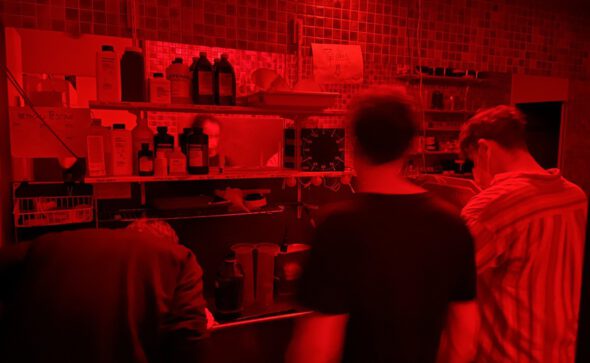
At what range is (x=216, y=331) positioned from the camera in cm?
181

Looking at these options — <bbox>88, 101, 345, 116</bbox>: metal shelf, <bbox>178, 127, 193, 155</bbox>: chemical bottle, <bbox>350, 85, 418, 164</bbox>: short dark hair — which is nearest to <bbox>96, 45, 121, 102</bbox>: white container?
<bbox>88, 101, 345, 116</bbox>: metal shelf

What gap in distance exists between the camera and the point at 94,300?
4.42 ft

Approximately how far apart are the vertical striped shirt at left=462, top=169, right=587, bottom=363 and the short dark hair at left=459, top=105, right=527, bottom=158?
0.14 meters

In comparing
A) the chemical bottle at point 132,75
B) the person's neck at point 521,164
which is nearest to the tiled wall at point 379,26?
the chemical bottle at point 132,75

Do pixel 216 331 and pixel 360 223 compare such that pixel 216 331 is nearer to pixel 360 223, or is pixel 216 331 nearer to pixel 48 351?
pixel 48 351

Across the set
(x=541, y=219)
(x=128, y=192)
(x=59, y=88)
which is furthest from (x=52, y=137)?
(x=541, y=219)

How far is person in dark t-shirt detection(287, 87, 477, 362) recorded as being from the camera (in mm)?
946

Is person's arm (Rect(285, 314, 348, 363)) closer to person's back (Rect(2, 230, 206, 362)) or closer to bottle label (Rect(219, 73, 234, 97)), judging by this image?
person's back (Rect(2, 230, 206, 362))

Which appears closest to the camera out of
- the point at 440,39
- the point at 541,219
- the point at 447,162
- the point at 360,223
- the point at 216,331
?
the point at 360,223

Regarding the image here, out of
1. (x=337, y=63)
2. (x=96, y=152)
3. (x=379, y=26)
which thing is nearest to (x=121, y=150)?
(x=96, y=152)

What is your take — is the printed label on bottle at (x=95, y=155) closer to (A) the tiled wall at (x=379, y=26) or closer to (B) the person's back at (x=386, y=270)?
(A) the tiled wall at (x=379, y=26)

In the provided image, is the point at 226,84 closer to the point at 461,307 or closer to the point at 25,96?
the point at 25,96

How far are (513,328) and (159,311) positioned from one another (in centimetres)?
112

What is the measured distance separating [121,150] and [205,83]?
465 millimetres
